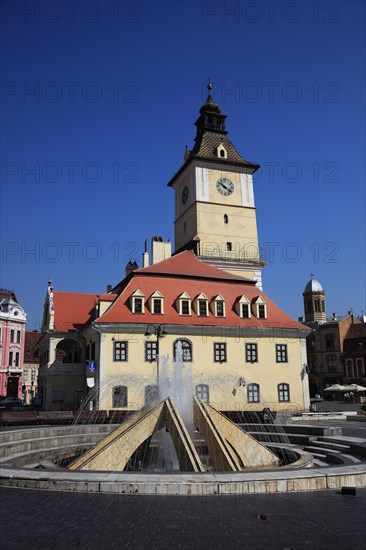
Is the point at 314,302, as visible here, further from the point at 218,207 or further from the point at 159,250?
the point at 159,250

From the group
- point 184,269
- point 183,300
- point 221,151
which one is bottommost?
point 183,300

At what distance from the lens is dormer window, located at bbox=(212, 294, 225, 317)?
38406 millimetres

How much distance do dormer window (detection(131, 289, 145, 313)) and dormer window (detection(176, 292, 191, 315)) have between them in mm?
2883

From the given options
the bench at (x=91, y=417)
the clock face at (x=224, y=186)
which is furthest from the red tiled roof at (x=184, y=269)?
the clock face at (x=224, y=186)

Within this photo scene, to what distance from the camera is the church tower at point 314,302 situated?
3282 inches

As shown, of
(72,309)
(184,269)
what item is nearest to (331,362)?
(184,269)

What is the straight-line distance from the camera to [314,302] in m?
84.4

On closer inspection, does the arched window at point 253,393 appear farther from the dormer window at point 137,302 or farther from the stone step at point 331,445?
the stone step at point 331,445

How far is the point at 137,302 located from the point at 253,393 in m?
11.4

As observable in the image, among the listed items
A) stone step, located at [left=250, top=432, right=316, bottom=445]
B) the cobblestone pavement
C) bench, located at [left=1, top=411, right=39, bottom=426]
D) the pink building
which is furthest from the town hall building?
the cobblestone pavement

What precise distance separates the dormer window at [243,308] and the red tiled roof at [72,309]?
38.9 feet

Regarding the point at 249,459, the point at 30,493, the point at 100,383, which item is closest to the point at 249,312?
the point at 100,383

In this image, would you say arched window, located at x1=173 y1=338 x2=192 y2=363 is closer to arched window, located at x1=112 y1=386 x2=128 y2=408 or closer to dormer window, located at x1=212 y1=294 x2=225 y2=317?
dormer window, located at x1=212 y1=294 x2=225 y2=317

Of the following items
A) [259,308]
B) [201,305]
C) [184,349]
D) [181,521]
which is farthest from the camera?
[259,308]
